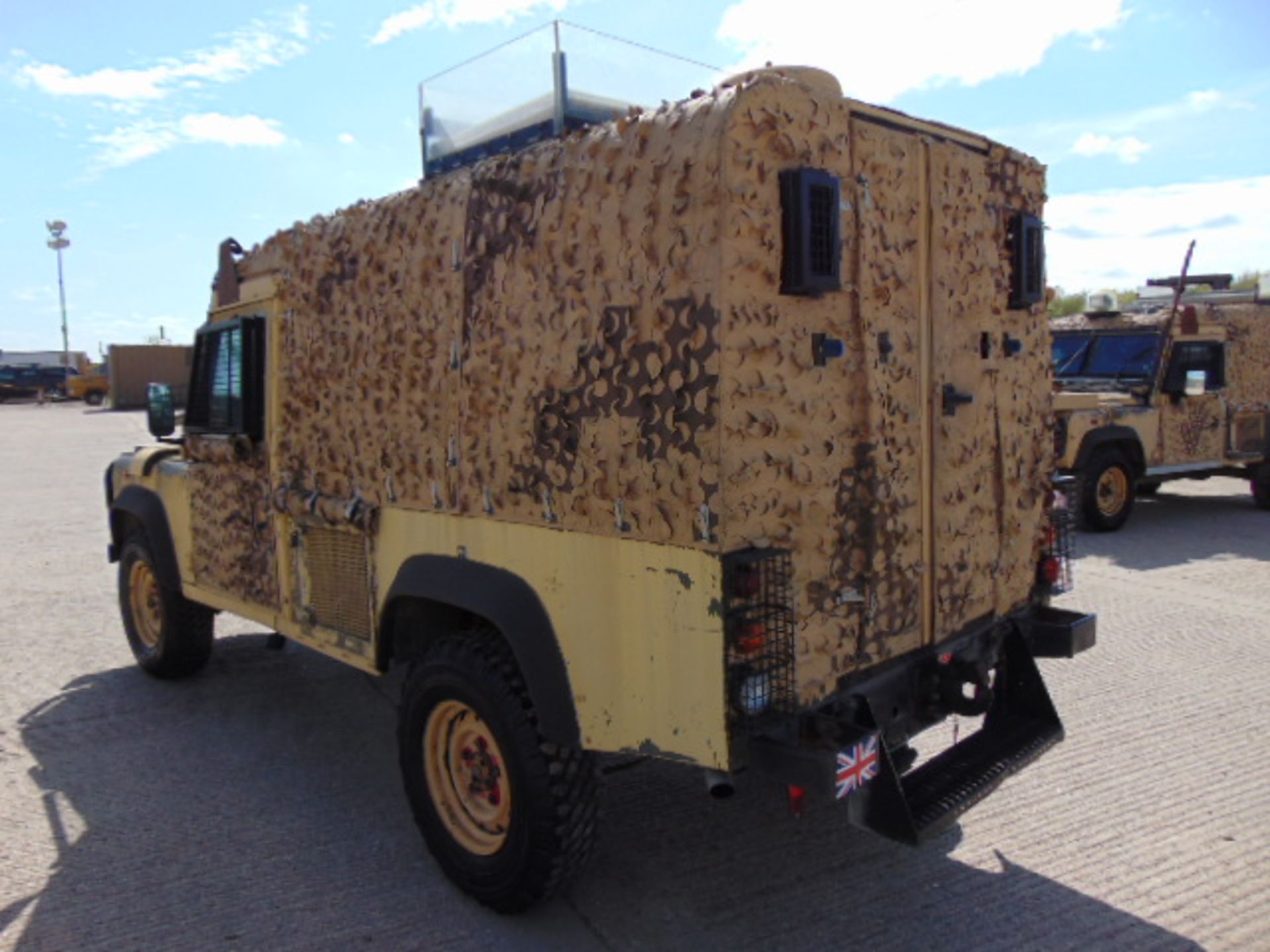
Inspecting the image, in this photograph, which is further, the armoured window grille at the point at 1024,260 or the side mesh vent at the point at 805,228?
the armoured window grille at the point at 1024,260

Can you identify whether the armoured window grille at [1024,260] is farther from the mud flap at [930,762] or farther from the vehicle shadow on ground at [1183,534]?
the vehicle shadow on ground at [1183,534]

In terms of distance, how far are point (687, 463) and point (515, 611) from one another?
2.81 ft

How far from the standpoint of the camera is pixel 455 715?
3.41m

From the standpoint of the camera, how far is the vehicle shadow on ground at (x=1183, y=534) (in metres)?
8.84

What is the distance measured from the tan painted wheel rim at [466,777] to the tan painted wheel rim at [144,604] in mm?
3191

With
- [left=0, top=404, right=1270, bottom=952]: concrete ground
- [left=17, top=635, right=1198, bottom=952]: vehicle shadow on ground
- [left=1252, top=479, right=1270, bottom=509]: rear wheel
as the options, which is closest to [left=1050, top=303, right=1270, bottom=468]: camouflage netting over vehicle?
[left=1252, top=479, right=1270, bottom=509]: rear wheel

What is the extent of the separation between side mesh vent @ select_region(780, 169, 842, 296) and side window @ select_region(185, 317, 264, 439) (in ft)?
9.52

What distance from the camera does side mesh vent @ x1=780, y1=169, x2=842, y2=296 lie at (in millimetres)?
2615

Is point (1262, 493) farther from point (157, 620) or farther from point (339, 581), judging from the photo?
point (157, 620)

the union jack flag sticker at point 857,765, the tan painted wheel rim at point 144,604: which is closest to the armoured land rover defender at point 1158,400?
the union jack flag sticker at point 857,765

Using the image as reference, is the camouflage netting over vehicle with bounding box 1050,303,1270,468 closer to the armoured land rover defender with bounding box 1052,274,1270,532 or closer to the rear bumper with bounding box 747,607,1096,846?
the armoured land rover defender with bounding box 1052,274,1270,532

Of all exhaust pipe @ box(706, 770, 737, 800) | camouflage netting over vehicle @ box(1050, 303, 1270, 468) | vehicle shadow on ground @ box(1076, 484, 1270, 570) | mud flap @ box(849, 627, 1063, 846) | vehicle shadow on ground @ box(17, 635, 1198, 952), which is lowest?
vehicle shadow on ground @ box(17, 635, 1198, 952)

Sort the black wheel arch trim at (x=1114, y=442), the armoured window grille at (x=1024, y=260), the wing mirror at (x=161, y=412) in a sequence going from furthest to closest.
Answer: the black wheel arch trim at (x=1114, y=442)
the wing mirror at (x=161, y=412)
the armoured window grille at (x=1024, y=260)

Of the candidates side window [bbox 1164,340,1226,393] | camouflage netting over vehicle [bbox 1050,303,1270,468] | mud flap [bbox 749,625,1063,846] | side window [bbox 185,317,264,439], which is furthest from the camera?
side window [bbox 1164,340,1226,393]
